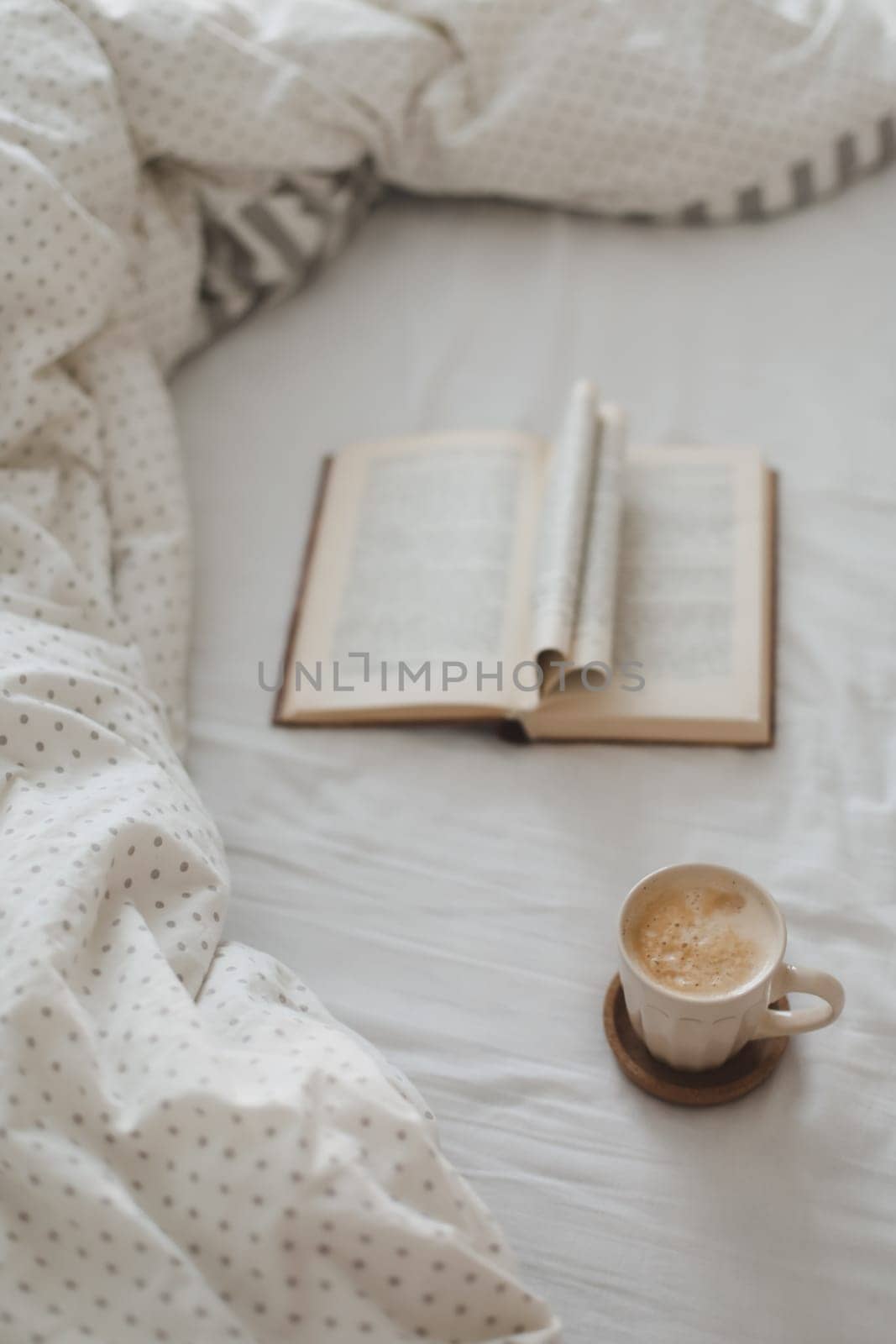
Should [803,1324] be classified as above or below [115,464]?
below

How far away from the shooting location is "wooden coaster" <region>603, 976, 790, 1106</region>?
66 centimetres

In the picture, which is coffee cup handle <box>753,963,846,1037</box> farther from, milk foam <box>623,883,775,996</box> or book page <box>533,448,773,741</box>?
book page <box>533,448,773,741</box>

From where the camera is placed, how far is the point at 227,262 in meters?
1.08

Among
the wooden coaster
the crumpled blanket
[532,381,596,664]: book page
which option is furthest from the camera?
[532,381,596,664]: book page

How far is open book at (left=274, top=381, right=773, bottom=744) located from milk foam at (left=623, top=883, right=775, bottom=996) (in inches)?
7.3

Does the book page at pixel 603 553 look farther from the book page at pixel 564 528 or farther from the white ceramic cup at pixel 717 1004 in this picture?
the white ceramic cup at pixel 717 1004

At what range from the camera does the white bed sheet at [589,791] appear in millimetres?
632

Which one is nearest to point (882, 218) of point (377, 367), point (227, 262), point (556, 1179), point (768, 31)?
point (768, 31)

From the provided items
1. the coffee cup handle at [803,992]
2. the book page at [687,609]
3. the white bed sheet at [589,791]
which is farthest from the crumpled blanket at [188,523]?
the book page at [687,609]

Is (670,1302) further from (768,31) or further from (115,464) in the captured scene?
(768,31)

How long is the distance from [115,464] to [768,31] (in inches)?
26.1
